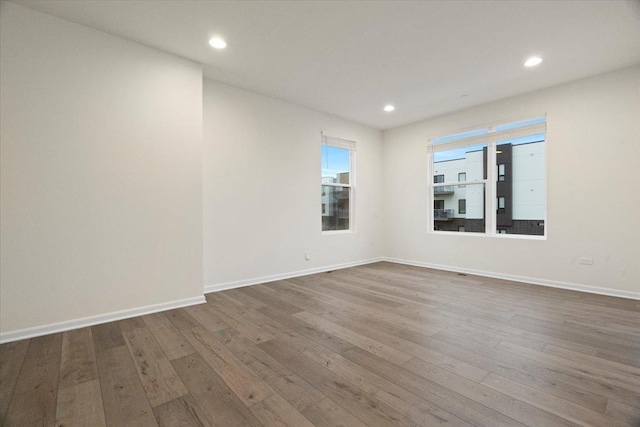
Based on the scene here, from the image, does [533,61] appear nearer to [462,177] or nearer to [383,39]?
[383,39]

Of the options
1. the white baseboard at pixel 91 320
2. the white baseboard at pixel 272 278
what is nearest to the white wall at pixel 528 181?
the white baseboard at pixel 272 278

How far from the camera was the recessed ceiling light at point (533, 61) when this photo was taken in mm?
3230

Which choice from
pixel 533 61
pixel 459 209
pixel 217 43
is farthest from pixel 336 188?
pixel 533 61

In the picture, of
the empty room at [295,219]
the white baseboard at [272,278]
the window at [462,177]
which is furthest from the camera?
the window at [462,177]

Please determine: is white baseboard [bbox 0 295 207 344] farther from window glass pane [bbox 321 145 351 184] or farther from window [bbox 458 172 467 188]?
window [bbox 458 172 467 188]

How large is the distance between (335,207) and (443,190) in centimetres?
206

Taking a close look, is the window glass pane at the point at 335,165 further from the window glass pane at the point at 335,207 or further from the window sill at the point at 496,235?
the window sill at the point at 496,235

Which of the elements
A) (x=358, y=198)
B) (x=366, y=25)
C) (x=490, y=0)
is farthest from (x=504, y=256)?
(x=366, y=25)

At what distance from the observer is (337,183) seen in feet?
17.8

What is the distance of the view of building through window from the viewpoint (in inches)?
205

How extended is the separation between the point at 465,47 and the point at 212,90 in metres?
3.08

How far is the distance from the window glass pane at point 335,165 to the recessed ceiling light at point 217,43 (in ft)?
8.12

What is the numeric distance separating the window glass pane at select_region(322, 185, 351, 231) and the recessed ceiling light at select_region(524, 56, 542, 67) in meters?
3.23

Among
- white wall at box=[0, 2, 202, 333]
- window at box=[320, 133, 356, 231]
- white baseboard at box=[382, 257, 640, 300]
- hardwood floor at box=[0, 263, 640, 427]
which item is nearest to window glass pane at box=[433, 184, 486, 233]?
→ white baseboard at box=[382, 257, 640, 300]
